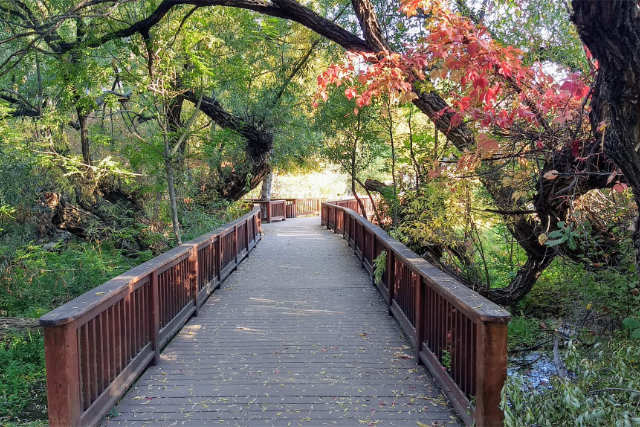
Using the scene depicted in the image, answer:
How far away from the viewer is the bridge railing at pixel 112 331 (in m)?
2.71

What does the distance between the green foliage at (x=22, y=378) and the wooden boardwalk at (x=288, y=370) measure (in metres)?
1.39

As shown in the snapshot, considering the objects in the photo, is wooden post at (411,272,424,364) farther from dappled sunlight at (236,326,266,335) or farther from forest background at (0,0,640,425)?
dappled sunlight at (236,326,266,335)

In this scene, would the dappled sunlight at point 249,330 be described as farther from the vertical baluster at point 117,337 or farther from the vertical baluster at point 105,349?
the vertical baluster at point 105,349

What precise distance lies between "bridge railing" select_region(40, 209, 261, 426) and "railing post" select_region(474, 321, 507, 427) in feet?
7.76

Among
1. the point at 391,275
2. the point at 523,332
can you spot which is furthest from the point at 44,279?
the point at 523,332

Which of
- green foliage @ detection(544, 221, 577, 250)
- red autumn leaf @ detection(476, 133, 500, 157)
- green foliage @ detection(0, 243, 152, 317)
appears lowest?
green foliage @ detection(0, 243, 152, 317)

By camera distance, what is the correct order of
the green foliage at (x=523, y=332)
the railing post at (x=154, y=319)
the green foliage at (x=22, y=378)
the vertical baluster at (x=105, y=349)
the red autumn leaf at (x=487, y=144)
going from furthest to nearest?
the green foliage at (x=523, y=332) < the green foliage at (x=22, y=378) < the railing post at (x=154, y=319) < the vertical baluster at (x=105, y=349) < the red autumn leaf at (x=487, y=144)

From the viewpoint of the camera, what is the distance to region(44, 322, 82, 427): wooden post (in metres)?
→ 2.69

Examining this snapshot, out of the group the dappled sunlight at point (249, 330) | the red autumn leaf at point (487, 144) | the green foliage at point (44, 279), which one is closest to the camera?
the red autumn leaf at point (487, 144)

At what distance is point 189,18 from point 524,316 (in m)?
7.91

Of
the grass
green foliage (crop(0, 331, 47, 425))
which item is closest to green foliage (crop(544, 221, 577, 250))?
the grass

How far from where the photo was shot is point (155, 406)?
3510 mm

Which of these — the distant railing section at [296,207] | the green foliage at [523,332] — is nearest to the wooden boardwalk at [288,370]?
the green foliage at [523,332]

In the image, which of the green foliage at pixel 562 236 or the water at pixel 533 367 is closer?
the green foliage at pixel 562 236
